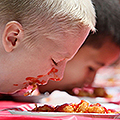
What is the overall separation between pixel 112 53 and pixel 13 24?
96 centimetres

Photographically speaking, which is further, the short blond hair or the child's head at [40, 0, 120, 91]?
the child's head at [40, 0, 120, 91]

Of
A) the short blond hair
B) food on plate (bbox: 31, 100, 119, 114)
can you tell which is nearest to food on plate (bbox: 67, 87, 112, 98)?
food on plate (bbox: 31, 100, 119, 114)

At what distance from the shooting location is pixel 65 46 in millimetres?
618

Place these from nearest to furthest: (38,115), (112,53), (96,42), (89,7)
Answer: (38,115) < (89,7) < (96,42) < (112,53)

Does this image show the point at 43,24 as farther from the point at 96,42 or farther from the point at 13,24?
the point at 96,42

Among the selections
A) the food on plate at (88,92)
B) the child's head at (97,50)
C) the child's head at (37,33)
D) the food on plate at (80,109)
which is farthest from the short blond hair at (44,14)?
the food on plate at (88,92)

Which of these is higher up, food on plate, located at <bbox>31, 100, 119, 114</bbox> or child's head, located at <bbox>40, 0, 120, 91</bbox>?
child's head, located at <bbox>40, 0, 120, 91</bbox>

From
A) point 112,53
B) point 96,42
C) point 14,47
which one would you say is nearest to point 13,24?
point 14,47

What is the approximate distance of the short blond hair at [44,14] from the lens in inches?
22.4

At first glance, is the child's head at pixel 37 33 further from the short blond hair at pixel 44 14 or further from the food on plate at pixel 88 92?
the food on plate at pixel 88 92

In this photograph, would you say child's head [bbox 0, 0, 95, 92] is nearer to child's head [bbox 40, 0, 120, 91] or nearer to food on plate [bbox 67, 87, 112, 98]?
child's head [bbox 40, 0, 120, 91]

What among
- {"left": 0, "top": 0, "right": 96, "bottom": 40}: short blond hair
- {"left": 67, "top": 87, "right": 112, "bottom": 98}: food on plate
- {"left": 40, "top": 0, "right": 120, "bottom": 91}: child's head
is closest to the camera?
{"left": 0, "top": 0, "right": 96, "bottom": 40}: short blond hair

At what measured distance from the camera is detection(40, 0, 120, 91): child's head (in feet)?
4.08

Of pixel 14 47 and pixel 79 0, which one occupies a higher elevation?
pixel 79 0
